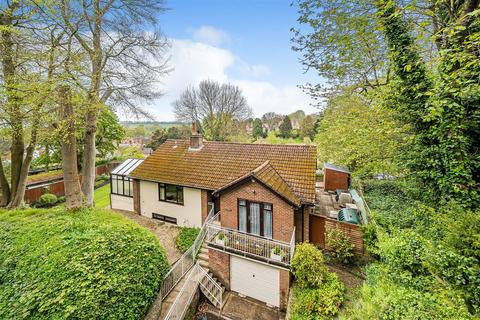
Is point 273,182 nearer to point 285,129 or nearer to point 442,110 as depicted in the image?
point 442,110

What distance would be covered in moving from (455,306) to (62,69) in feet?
37.8

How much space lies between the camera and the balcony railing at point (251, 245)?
7914 millimetres

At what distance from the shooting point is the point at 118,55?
9125mm

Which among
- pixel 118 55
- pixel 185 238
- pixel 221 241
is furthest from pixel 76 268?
pixel 118 55

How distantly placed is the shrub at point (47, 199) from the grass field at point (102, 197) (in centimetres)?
320

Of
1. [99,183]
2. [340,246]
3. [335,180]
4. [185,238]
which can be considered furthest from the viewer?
[99,183]

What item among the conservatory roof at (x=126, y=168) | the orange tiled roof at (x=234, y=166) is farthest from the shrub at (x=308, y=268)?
the conservatory roof at (x=126, y=168)

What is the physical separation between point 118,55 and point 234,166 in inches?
311

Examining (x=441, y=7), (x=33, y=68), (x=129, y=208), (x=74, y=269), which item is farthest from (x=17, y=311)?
(x=441, y=7)

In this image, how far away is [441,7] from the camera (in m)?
6.32

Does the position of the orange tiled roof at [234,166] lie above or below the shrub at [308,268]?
above

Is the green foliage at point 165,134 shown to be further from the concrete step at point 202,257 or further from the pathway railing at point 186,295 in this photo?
the pathway railing at point 186,295

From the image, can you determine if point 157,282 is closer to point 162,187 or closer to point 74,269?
point 74,269

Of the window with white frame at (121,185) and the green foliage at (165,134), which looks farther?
the green foliage at (165,134)
